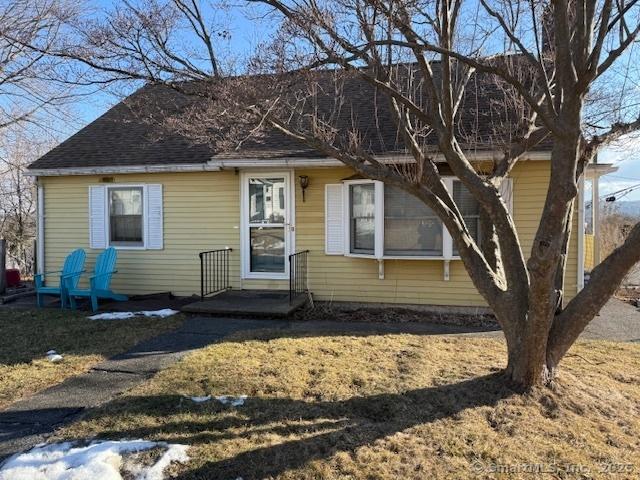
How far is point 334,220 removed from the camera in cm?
836

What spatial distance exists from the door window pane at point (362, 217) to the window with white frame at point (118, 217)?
3969 mm

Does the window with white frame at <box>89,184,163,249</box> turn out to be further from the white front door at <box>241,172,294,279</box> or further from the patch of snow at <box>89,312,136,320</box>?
the white front door at <box>241,172,294,279</box>

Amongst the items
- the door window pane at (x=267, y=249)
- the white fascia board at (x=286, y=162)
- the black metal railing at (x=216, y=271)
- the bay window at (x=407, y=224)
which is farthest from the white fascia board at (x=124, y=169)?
the bay window at (x=407, y=224)

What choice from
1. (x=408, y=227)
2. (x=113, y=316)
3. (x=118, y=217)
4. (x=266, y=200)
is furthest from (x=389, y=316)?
(x=118, y=217)

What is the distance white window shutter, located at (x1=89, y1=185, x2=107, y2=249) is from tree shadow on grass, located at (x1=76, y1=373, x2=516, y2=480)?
6211mm

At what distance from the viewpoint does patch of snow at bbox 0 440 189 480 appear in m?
2.92

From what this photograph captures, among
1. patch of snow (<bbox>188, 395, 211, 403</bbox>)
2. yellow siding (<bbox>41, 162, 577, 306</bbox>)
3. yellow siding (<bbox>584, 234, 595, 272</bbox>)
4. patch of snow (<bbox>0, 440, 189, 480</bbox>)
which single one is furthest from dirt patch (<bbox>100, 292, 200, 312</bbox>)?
yellow siding (<bbox>584, 234, 595, 272</bbox>)

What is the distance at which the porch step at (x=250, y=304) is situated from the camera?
289 inches

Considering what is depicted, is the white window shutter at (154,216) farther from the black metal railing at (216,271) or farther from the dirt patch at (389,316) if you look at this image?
the dirt patch at (389,316)

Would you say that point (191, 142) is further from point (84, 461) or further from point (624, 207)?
point (624, 207)

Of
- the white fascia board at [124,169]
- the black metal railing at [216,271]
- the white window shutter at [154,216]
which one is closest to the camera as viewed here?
the white fascia board at [124,169]

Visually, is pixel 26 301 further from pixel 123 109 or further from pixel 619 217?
pixel 619 217

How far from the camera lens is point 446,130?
13.8ft

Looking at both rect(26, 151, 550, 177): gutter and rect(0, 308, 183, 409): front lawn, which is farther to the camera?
rect(26, 151, 550, 177): gutter
